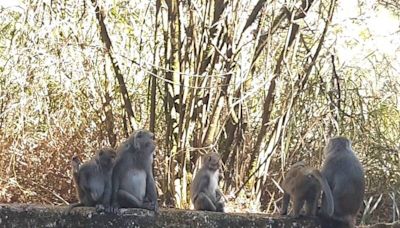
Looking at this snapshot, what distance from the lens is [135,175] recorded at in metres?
6.29

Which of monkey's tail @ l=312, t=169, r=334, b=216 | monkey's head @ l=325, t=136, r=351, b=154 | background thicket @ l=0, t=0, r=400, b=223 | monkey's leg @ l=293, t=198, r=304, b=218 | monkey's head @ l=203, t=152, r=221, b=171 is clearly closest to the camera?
monkey's tail @ l=312, t=169, r=334, b=216

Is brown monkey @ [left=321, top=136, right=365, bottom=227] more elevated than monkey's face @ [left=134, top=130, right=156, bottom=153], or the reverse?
monkey's face @ [left=134, top=130, right=156, bottom=153]

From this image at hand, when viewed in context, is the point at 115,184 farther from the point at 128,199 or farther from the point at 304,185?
the point at 304,185

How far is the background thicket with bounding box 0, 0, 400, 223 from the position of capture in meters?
8.16

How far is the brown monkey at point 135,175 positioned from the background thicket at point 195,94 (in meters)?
1.27

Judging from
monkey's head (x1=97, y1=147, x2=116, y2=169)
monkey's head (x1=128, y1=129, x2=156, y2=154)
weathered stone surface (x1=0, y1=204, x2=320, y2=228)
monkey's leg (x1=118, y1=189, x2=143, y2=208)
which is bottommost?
weathered stone surface (x1=0, y1=204, x2=320, y2=228)

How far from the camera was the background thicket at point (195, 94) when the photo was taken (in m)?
8.16

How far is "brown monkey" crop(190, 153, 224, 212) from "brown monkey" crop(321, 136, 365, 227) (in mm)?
981

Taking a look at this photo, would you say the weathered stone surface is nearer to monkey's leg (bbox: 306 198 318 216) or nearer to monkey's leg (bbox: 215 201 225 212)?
monkey's leg (bbox: 306 198 318 216)

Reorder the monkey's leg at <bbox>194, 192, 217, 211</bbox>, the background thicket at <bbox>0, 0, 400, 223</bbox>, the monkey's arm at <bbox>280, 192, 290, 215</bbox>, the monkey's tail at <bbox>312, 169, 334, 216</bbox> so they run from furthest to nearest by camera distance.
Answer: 1. the background thicket at <bbox>0, 0, 400, 223</bbox>
2. the monkey's leg at <bbox>194, 192, 217, 211</bbox>
3. the monkey's arm at <bbox>280, 192, 290, 215</bbox>
4. the monkey's tail at <bbox>312, 169, 334, 216</bbox>

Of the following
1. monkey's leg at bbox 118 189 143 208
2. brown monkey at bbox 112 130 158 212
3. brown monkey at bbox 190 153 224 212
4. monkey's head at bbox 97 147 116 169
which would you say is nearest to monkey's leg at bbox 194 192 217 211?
brown monkey at bbox 190 153 224 212

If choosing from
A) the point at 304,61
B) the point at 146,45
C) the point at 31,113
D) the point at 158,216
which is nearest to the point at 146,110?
the point at 146,45

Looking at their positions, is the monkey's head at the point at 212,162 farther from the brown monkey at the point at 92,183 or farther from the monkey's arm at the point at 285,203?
the brown monkey at the point at 92,183

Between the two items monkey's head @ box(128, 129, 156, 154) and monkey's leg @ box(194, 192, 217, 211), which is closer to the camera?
monkey's head @ box(128, 129, 156, 154)
